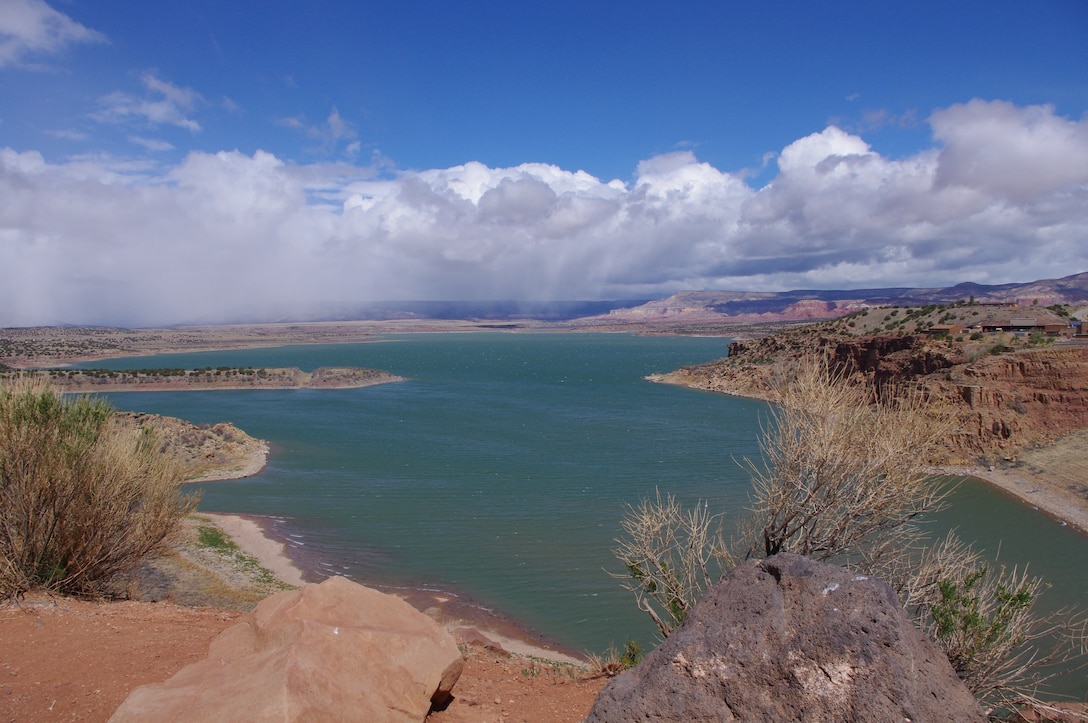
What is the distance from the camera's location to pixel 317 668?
17.8ft

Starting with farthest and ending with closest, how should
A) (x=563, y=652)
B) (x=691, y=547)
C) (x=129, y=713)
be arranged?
(x=563, y=652) → (x=691, y=547) → (x=129, y=713)

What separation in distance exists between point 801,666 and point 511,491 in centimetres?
2569

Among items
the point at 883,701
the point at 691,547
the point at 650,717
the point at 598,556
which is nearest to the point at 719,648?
the point at 650,717

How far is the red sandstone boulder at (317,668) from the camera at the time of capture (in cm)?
510

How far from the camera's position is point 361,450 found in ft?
128

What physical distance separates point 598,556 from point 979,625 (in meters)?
14.9

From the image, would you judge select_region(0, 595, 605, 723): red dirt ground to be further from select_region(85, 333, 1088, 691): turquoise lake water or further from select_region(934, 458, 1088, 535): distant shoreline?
select_region(934, 458, 1088, 535): distant shoreline

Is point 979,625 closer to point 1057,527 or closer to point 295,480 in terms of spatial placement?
point 1057,527

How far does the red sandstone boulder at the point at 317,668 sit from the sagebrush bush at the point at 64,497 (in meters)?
6.24

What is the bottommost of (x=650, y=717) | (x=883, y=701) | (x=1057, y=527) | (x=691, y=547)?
(x=1057, y=527)

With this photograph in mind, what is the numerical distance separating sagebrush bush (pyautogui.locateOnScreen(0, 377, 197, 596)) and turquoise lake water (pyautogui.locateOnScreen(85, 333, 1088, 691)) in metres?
8.53

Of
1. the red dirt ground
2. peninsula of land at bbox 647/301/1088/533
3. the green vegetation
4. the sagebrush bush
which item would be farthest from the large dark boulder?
peninsula of land at bbox 647/301/1088/533

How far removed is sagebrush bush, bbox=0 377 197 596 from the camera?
10364 mm

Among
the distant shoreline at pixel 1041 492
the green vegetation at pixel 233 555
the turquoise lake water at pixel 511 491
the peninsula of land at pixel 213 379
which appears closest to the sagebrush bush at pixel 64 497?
the green vegetation at pixel 233 555
